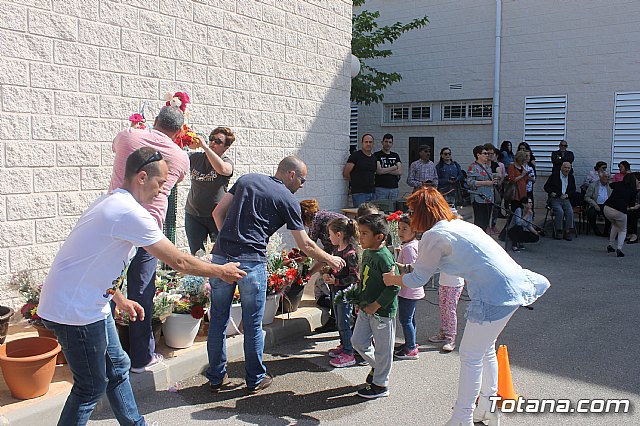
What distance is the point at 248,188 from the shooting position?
178 inches

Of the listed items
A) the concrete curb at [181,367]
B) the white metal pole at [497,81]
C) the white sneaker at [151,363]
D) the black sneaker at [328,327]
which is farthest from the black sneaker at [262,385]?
the white metal pole at [497,81]

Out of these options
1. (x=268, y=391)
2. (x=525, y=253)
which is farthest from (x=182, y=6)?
(x=525, y=253)

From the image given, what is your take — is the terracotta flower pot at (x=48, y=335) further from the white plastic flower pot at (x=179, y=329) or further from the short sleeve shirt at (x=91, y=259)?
the short sleeve shirt at (x=91, y=259)

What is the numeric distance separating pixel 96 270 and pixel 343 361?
2829 millimetres

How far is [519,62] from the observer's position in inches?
612

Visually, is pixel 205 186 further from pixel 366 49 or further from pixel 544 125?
pixel 544 125

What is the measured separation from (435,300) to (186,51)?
4.40m

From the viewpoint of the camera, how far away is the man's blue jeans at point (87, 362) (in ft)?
10.3

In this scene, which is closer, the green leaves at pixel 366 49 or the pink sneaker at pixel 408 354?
the pink sneaker at pixel 408 354

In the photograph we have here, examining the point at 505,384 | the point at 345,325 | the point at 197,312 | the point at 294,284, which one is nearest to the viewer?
the point at 505,384

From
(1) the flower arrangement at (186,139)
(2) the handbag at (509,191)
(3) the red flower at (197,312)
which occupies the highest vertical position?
(1) the flower arrangement at (186,139)

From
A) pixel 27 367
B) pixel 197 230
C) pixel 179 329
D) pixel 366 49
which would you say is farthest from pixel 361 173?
pixel 27 367

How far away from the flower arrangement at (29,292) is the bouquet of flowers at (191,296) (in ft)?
3.64

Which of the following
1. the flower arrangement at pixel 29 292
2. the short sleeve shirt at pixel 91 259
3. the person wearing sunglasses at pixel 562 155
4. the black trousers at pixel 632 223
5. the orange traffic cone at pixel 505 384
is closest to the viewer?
the short sleeve shirt at pixel 91 259
